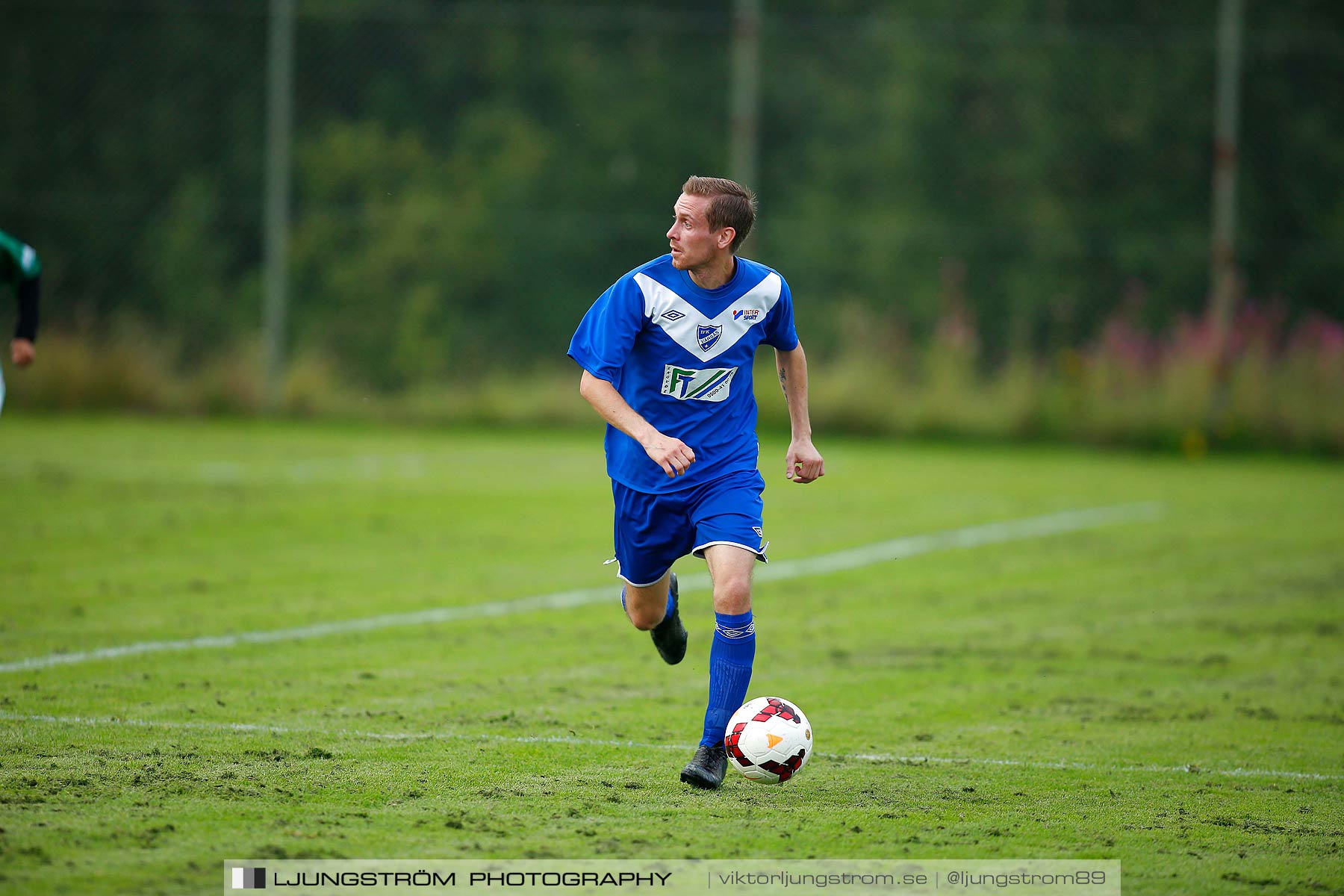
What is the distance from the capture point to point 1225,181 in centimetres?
1825

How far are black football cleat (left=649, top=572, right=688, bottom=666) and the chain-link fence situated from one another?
45.1 ft

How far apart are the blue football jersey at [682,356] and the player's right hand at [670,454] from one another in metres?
0.33

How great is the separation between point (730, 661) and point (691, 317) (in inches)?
46.4

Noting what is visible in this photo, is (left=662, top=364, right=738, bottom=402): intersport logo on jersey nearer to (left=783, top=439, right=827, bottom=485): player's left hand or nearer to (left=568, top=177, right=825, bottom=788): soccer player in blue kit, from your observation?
(left=568, top=177, right=825, bottom=788): soccer player in blue kit

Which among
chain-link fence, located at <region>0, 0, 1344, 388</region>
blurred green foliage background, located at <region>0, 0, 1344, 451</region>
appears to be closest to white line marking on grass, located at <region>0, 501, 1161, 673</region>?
blurred green foliage background, located at <region>0, 0, 1344, 451</region>

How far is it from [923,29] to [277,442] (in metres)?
12.5

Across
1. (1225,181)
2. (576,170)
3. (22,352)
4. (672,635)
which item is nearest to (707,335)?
(672,635)

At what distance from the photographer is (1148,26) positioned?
79.8ft

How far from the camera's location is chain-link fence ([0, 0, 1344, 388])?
20.4m

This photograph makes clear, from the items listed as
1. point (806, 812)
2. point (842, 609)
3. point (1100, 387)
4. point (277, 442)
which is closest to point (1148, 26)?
point (1100, 387)

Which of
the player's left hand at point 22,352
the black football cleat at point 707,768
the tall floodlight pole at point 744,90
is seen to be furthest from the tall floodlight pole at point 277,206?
the black football cleat at point 707,768

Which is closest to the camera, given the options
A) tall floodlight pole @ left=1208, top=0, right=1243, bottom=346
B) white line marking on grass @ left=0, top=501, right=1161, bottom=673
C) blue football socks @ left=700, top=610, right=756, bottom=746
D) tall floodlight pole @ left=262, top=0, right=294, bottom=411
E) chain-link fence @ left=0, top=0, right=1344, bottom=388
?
blue football socks @ left=700, top=610, right=756, bottom=746

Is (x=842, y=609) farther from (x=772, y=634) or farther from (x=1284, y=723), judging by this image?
(x=1284, y=723)

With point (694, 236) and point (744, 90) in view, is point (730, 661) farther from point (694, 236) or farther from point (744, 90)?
point (744, 90)
